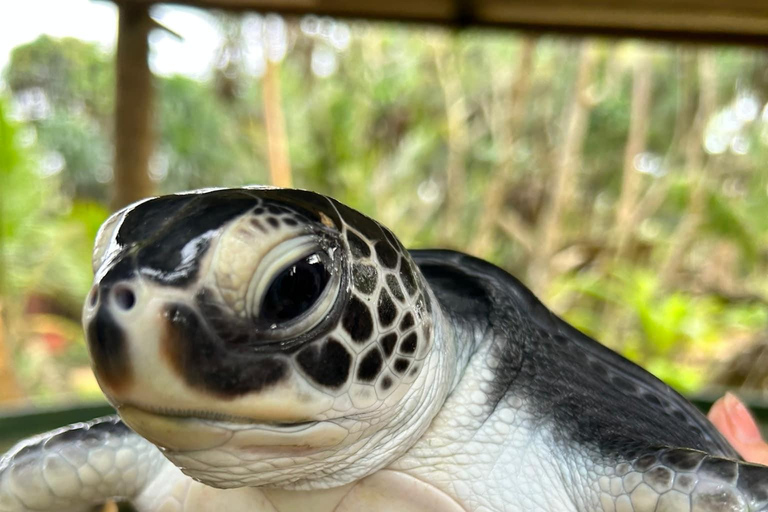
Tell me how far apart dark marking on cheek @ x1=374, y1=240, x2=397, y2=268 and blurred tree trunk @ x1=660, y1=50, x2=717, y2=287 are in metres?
5.39

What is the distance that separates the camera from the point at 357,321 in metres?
0.48

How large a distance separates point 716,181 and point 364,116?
4.30m

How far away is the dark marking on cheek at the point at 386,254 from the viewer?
1.76 feet

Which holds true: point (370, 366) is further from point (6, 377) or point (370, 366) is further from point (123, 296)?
point (6, 377)

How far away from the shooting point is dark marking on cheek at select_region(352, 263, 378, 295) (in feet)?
1.60

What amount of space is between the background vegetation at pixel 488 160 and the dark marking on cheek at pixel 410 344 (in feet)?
11.2

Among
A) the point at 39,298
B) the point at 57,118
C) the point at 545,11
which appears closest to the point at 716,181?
the point at 545,11

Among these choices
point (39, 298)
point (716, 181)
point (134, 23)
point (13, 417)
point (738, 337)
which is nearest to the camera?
point (13, 417)

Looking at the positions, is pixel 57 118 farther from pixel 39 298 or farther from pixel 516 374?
pixel 516 374

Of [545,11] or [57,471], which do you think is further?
[545,11]

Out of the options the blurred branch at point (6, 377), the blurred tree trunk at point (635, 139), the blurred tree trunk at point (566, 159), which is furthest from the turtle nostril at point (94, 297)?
the blurred tree trunk at point (635, 139)

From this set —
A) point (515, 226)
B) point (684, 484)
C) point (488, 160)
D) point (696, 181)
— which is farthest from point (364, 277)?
point (488, 160)

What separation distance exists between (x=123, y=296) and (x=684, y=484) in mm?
565

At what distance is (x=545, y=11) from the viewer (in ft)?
6.19
